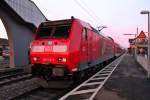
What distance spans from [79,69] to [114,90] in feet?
6.73

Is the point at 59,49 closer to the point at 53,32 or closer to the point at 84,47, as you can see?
the point at 53,32

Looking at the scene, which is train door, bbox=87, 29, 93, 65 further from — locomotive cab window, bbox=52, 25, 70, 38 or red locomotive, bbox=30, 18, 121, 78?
locomotive cab window, bbox=52, 25, 70, 38

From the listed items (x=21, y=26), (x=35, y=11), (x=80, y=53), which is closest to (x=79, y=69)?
(x=80, y=53)

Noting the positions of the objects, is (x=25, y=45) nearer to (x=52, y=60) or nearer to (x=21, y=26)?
(x=21, y=26)

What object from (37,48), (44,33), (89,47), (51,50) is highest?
(44,33)

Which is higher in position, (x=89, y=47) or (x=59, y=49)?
(x=89, y=47)

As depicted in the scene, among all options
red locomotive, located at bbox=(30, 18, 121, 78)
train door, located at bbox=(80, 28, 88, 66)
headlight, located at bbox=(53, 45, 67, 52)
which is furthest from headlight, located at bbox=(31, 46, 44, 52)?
train door, located at bbox=(80, 28, 88, 66)

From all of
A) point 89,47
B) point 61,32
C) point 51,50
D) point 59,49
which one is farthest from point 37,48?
point 89,47

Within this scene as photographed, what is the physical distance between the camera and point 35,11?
35406 mm

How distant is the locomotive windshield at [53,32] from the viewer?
13317 mm

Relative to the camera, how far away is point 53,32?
13.7m

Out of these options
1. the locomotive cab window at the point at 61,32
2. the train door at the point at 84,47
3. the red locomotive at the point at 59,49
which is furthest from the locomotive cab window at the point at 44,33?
the train door at the point at 84,47

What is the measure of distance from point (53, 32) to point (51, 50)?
1040 millimetres

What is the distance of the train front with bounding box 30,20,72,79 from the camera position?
12594mm
